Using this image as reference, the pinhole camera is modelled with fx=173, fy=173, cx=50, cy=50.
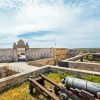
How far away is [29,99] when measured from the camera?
623 centimetres

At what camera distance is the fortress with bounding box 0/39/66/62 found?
2837 cm

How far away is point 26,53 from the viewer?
100 feet

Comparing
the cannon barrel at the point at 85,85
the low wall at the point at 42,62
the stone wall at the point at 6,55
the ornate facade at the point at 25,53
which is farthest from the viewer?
the ornate facade at the point at 25,53

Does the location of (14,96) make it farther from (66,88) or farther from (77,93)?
(77,93)

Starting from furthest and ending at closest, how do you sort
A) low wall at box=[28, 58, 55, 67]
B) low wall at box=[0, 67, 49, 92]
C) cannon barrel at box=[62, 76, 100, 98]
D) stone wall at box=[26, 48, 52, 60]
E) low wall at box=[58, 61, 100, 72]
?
stone wall at box=[26, 48, 52, 60] < low wall at box=[28, 58, 55, 67] < low wall at box=[58, 61, 100, 72] < low wall at box=[0, 67, 49, 92] < cannon barrel at box=[62, 76, 100, 98]

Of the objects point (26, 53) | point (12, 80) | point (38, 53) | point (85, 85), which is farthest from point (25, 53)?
point (85, 85)

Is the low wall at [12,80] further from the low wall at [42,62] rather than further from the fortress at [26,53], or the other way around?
the fortress at [26,53]

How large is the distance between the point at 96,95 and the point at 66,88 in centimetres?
118

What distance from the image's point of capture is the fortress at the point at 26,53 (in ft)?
93.1

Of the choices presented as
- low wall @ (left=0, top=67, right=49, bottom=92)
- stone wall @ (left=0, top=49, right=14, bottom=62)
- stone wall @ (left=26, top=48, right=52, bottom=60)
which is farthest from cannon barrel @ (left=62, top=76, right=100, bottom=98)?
stone wall @ (left=26, top=48, right=52, bottom=60)

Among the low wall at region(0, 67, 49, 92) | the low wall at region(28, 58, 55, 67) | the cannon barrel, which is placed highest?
the cannon barrel

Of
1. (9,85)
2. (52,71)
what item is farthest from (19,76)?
(52,71)

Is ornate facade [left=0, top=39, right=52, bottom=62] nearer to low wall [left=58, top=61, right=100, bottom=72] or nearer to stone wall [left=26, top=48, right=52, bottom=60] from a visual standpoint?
stone wall [left=26, top=48, right=52, bottom=60]

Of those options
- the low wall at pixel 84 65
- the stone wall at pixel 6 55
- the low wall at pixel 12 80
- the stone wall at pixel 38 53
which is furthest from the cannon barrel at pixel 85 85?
the stone wall at pixel 38 53
